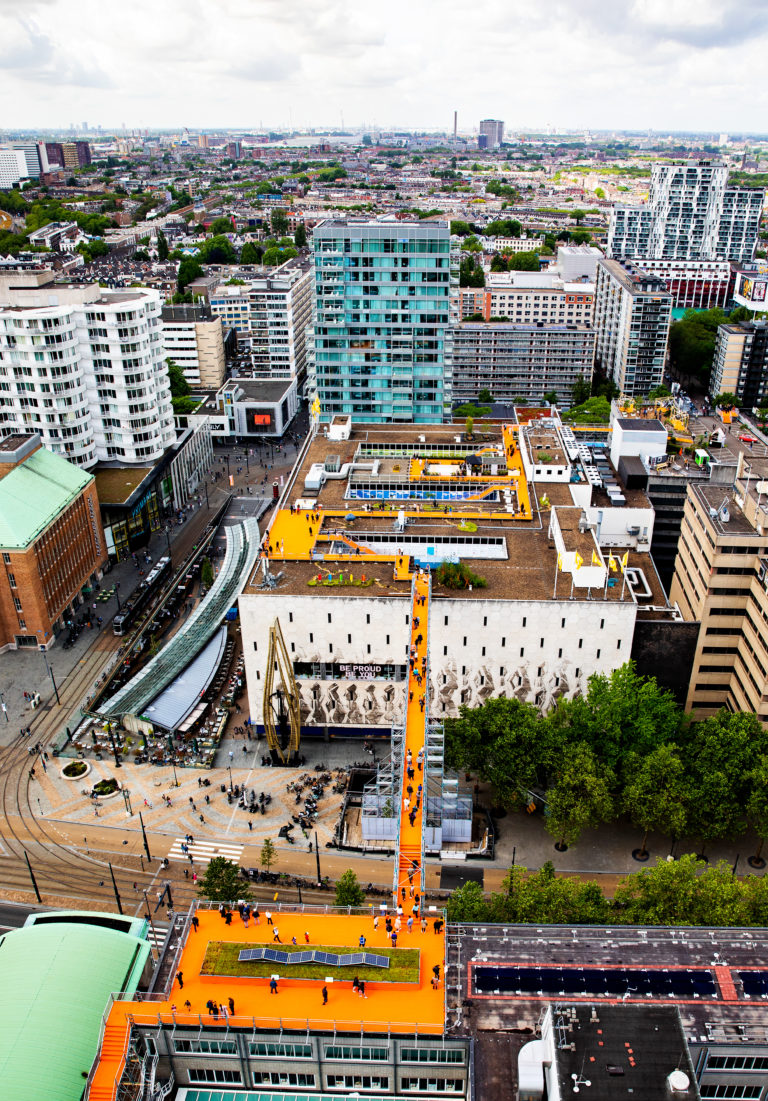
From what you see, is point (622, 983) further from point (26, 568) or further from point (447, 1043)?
point (26, 568)

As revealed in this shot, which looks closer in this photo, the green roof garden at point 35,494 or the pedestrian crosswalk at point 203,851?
the pedestrian crosswalk at point 203,851

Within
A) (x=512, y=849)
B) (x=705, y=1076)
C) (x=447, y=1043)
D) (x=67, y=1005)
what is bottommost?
(x=512, y=849)

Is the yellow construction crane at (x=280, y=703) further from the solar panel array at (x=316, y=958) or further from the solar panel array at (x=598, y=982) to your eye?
the solar panel array at (x=598, y=982)

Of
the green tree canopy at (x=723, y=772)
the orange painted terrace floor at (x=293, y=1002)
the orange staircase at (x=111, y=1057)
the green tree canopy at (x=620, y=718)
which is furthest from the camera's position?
the green tree canopy at (x=620, y=718)

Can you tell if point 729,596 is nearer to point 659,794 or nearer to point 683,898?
point 659,794

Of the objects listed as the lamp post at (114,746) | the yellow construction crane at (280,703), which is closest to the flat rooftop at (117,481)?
the lamp post at (114,746)

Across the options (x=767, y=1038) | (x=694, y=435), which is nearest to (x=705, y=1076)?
(x=767, y=1038)

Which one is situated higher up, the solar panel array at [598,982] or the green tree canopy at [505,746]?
the solar panel array at [598,982]

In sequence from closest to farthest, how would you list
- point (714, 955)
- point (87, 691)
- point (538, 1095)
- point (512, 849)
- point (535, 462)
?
point (538, 1095), point (714, 955), point (512, 849), point (87, 691), point (535, 462)
